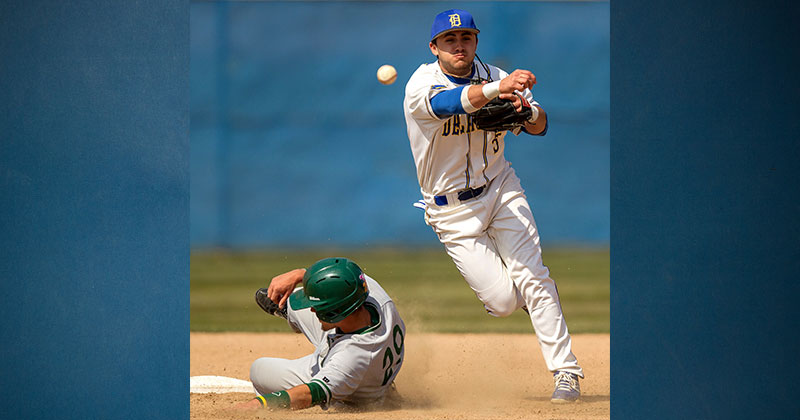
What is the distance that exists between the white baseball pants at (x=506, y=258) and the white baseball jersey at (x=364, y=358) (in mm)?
461

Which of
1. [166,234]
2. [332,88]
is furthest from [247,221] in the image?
[166,234]

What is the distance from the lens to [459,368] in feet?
17.9

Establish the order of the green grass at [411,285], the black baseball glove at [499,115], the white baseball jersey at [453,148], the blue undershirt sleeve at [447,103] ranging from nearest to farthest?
the blue undershirt sleeve at [447,103] → the black baseball glove at [499,115] → the white baseball jersey at [453,148] → the green grass at [411,285]

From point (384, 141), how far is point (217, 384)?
5216 mm

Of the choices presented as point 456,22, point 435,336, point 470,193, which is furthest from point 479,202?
point 435,336

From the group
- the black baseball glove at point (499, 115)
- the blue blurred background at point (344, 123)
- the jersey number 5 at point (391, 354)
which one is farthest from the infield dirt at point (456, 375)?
the blue blurred background at point (344, 123)

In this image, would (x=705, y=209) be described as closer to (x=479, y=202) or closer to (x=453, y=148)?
(x=479, y=202)

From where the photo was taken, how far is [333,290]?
3270 millimetres

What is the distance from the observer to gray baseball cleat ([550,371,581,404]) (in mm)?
3645

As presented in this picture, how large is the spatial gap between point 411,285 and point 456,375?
15.9ft

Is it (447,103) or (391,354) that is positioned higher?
(447,103)

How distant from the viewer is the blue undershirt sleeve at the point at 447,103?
3418 millimetres

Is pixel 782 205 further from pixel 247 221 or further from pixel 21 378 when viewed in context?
pixel 247 221

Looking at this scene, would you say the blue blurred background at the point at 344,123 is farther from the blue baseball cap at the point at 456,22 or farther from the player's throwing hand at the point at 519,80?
the player's throwing hand at the point at 519,80
